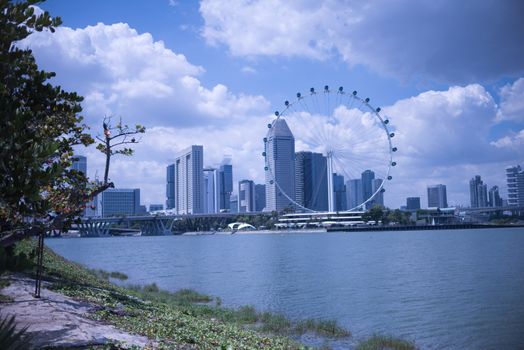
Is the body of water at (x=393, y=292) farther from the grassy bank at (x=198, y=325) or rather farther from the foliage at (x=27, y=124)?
the foliage at (x=27, y=124)

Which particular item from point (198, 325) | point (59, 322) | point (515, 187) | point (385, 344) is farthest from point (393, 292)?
point (515, 187)

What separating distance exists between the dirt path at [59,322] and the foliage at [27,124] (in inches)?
87.5

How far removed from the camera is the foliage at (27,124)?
7.25 meters

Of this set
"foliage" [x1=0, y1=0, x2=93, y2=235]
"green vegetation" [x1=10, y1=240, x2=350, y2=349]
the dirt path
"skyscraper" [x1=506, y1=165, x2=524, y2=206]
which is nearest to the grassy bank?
"green vegetation" [x1=10, y1=240, x2=350, y2=349]

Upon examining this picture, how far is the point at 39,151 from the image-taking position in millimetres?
7105

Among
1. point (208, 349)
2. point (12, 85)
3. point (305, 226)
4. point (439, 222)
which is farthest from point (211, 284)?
point (439, 222)

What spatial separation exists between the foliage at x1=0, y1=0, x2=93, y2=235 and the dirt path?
222cm

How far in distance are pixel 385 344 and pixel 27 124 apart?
14.3 meters

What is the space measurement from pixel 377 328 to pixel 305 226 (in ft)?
526

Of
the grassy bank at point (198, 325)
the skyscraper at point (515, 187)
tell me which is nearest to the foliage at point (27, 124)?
the grassy bank at point (198, 325)

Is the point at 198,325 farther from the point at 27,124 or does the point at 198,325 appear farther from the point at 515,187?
the point at 515,187

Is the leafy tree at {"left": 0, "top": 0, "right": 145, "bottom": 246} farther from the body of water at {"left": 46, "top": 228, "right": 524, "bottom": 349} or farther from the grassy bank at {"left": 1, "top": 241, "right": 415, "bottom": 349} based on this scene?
the body of water at {"left": 46, "top": 228, "right": 524, "bottom": 349}

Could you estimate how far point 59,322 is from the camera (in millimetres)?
11648

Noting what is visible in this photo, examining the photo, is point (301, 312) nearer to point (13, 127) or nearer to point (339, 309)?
point (339, 309)
